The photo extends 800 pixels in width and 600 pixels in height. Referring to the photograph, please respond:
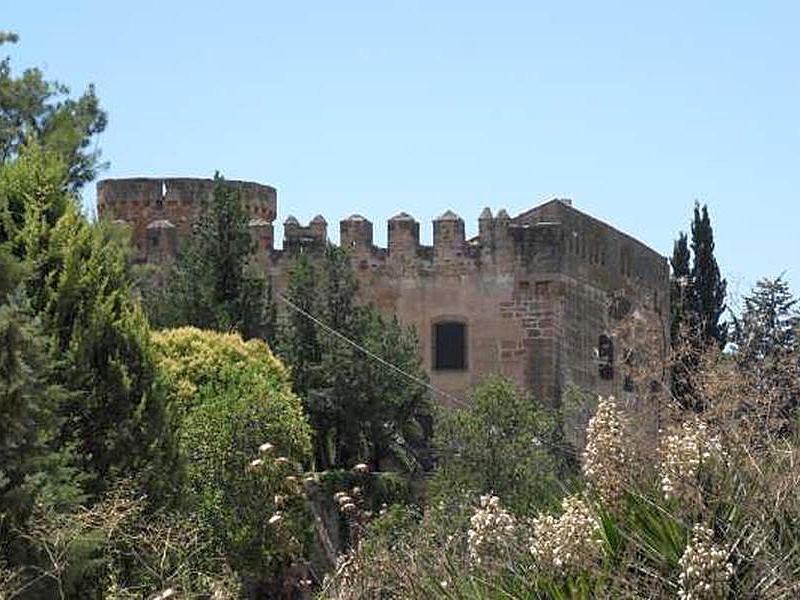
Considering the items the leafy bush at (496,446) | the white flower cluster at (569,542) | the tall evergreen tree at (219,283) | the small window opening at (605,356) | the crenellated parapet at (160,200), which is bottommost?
the leafy bush at (496,446)

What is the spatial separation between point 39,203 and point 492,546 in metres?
8.32

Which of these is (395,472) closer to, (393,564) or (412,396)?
(412,396)

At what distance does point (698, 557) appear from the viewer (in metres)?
9.18

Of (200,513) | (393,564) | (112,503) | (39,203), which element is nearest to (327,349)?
(200,513)

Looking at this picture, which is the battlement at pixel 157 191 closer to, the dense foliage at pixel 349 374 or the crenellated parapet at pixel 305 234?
the crenellated parapet at pixel 305 234

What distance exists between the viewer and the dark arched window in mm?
36281

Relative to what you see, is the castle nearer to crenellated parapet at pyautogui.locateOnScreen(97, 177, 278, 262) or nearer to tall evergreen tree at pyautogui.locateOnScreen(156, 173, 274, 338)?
crenellated parapet at pyautogui.locateOnScreen(97, 177, 278, 262)

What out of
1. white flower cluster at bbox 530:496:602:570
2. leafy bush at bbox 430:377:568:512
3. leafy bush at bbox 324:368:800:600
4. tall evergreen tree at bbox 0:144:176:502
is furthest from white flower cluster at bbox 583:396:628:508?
leafy bush at bbox 430:377:568:512

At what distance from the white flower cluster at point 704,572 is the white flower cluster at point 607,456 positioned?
97 cm

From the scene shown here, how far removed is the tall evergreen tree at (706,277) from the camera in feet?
131

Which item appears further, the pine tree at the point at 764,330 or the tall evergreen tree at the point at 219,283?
the tall evergreen tree at the point at 219,283

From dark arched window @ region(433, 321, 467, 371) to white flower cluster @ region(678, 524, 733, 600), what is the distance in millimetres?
27008

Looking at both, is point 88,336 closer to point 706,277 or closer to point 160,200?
point 160,200

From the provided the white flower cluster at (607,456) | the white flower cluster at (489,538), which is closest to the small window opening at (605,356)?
the white flower cluster at (607,456)
